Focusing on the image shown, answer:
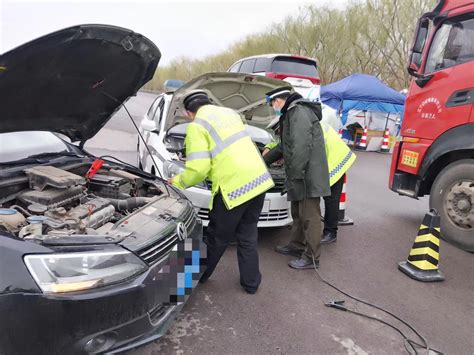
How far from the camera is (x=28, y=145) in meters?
3.19

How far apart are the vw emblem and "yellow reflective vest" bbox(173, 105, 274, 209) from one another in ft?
1.57

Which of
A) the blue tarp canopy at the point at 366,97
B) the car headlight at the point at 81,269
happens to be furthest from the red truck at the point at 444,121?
the blue tarp canopy at the point at 366,97

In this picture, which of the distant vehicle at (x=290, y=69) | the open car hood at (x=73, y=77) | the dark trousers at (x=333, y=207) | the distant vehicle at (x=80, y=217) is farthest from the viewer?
the distant vehicle at (x=290, y=69)

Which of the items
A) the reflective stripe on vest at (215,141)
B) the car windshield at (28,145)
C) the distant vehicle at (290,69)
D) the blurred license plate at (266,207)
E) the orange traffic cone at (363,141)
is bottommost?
the orange traffic cone at (363,141)

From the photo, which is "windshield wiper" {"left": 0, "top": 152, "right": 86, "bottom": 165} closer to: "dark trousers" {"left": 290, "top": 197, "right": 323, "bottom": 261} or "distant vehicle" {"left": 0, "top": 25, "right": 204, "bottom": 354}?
"distant vehicle" {"left": 0, "top": 25, "right": 204, "bottom": 354}

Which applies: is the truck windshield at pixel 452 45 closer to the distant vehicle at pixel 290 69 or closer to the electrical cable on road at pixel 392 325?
the electrical cable on road at pixel 392 325

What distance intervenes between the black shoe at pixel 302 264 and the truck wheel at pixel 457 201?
199 cm

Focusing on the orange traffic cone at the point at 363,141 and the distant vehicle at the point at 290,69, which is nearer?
the distant vehicle at the point at 290,69

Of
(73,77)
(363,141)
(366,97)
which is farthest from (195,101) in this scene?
(363,141)

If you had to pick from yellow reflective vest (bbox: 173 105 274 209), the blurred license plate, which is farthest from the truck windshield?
yellow reflective vest (bbox: 173 105 274 209)

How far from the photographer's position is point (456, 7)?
183 inches

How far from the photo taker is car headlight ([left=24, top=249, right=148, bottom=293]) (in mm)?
1792

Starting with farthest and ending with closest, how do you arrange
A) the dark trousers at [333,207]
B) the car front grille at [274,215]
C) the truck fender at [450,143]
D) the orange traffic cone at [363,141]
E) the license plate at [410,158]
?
the orange traffic cone at [363,141], the license plate at [410,158], the dark trousers at [333,207], the truck fender at [450,143], the car front grille at [274,215]

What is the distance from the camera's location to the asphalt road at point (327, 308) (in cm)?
260
